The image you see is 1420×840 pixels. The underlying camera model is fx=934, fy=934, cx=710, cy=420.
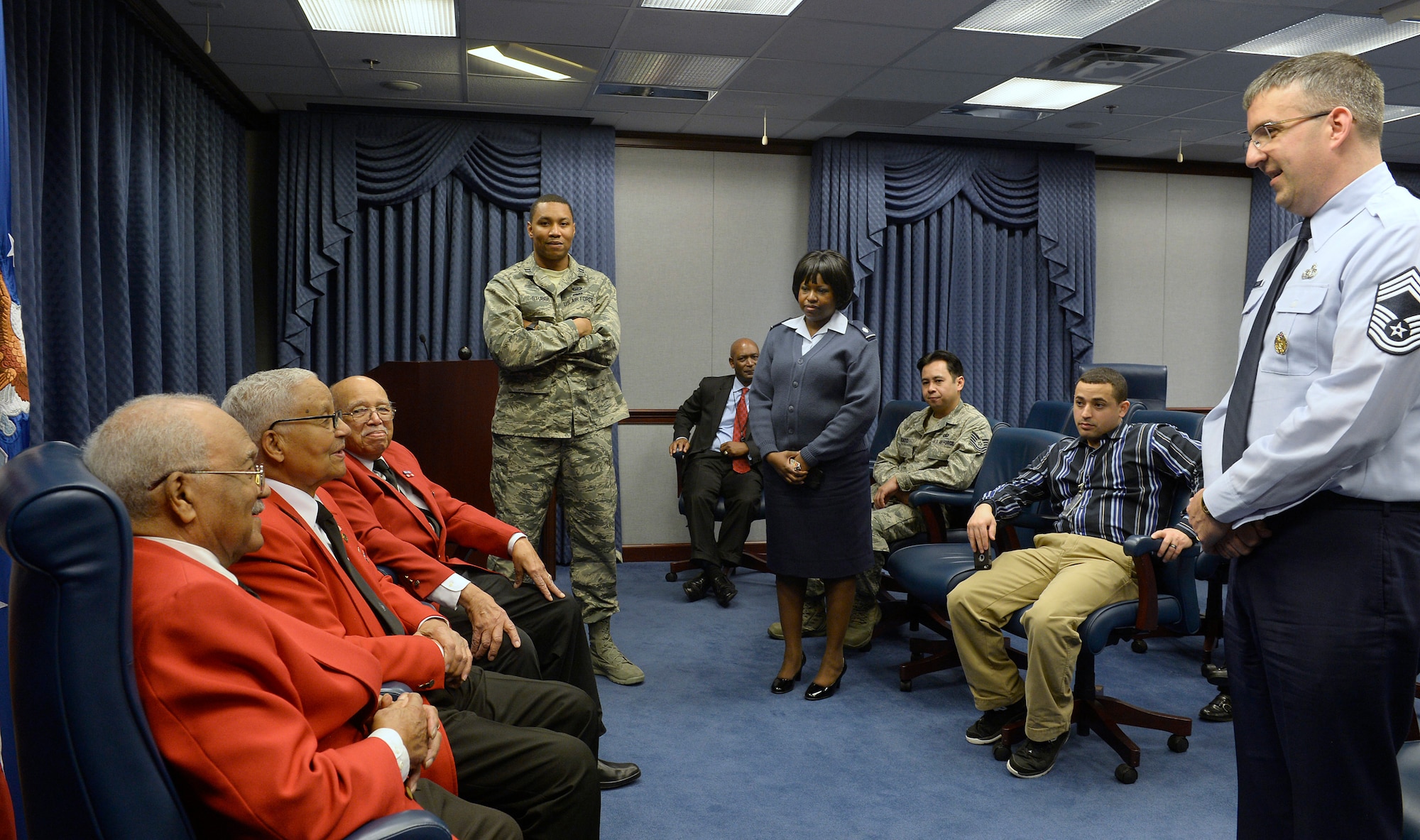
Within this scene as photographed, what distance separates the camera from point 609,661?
10.7ft

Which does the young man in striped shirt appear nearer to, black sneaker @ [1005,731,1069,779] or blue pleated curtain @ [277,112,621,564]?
black sneaker @ [1005,731,1069,779]

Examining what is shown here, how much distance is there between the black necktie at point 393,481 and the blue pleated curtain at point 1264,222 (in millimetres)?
5754

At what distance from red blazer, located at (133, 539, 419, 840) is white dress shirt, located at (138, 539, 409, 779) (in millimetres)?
31

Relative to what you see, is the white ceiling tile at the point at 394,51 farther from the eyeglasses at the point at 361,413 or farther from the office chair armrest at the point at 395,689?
the office chair armrest at the point at 395,689

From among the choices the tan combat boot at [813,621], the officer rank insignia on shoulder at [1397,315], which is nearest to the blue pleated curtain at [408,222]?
the tan combat boot at [813,621]

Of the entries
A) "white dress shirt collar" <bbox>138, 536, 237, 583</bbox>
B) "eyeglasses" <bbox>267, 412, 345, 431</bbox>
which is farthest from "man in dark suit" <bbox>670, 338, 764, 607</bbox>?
"white dress shirt collar" <bbox>138, 536, 237, 583</bbox>

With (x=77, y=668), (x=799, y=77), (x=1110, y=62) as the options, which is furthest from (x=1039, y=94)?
(x=77, y=668)

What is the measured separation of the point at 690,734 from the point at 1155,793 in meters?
1.27

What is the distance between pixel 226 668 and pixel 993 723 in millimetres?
Answer: 2285

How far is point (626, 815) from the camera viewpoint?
2.30 metres

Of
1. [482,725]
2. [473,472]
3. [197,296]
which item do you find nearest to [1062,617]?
[482,725]

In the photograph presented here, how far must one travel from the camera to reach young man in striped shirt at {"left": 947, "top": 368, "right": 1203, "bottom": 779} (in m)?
2.49

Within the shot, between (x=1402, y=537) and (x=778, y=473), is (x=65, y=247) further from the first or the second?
(x=1402, y=537)

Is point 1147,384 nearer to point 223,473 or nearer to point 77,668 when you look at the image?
point 223,473
